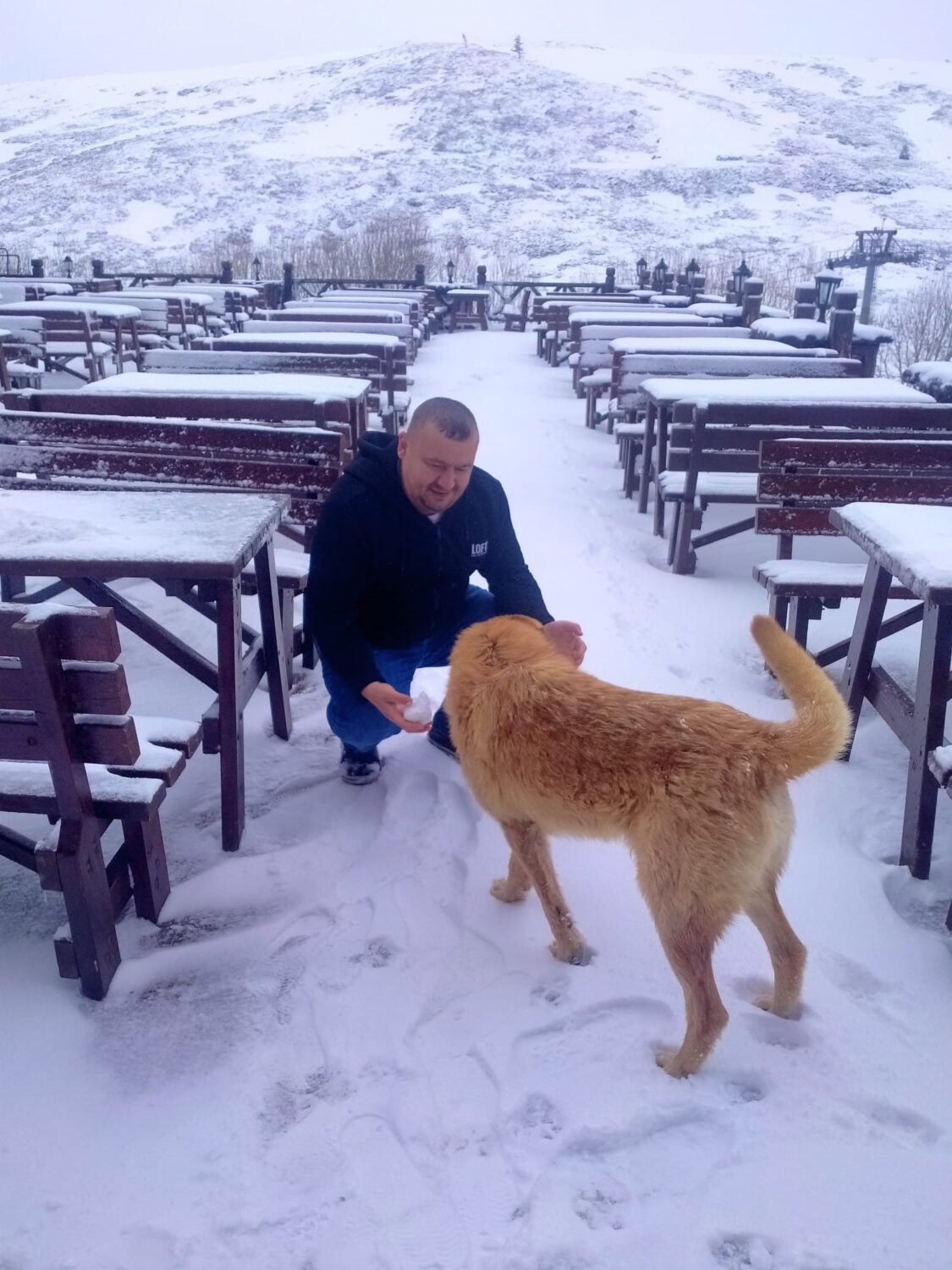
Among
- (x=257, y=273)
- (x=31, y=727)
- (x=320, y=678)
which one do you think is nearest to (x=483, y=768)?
(x=31, y=727)

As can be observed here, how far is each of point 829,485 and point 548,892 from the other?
2.48 m

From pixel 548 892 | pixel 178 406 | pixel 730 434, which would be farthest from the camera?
pixel 730 434

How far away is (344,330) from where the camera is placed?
8.91 metres

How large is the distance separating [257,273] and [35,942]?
2276 centimetres

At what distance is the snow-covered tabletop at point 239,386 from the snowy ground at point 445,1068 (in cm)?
226

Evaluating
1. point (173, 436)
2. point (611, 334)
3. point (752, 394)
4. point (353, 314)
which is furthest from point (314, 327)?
point (173, 436)

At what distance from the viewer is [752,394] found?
5383 mm

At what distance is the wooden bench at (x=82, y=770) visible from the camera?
1790 millimetres

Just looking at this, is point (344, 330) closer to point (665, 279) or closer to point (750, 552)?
point (750, 552)

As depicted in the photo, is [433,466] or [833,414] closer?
[433,466]

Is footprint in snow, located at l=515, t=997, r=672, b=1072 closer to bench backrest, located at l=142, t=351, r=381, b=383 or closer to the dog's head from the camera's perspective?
the dog's head

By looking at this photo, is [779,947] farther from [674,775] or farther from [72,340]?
[72,340]

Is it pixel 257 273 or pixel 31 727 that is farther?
pixel 257 273

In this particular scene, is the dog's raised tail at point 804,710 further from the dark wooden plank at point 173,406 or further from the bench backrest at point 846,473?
the dark wooden plank at point 173,406
